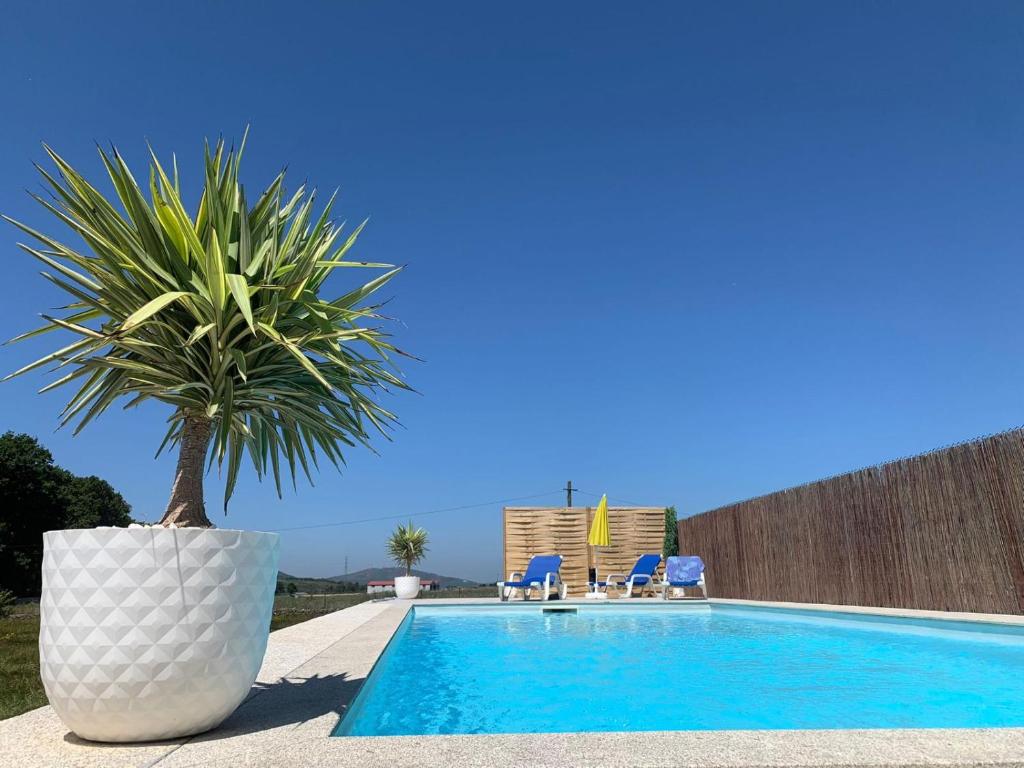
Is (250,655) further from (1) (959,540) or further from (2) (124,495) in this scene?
(2) (124,495)

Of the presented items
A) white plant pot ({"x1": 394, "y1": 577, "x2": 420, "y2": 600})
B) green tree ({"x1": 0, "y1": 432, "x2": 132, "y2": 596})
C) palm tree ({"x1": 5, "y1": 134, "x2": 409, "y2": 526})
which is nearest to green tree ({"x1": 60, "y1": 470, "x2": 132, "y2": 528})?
green tree ({"x1": 0, "y1": 432, "x2": 132, "y2": 596})

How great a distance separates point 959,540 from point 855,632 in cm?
194

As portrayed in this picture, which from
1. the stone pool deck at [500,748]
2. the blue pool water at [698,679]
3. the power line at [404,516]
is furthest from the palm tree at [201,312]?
the blue pool water at [698,679]

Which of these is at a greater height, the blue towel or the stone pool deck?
the blue towel

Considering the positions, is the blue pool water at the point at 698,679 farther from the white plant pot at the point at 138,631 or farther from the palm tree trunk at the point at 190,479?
the palm tree trunk at the point at 190,479

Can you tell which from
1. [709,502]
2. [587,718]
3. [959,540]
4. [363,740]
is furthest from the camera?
[709,502]

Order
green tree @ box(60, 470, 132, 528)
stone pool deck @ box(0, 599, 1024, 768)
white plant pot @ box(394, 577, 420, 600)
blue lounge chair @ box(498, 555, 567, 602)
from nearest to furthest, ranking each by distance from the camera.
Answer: stone pool deck @ box(0, 599, 1024, 768) → blue lounge chair @ box(498, 555, 567, 602) → white plant pot @ box(394, 577, 420, 600) → green tree @ box(60, 470, 132, 528)

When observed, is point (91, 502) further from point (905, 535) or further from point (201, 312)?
point (201, 312)

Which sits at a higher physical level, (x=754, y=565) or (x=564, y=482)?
(x=564, y=482)

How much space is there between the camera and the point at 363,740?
216 cm

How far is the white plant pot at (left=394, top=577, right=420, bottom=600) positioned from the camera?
47.7 feet

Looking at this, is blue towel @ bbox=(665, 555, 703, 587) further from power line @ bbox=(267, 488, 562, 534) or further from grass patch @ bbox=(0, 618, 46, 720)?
grass patch @ bbox=(0, 618, 46, 720)

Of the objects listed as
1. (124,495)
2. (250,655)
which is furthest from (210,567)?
(124,495)

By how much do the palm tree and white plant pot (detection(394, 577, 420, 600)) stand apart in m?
12.1
